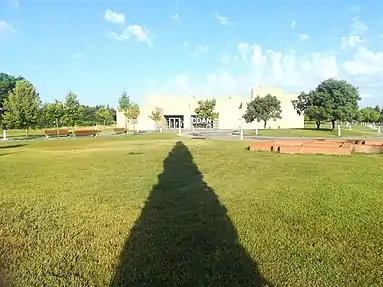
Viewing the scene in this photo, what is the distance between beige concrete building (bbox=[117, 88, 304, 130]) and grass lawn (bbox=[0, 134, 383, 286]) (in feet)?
234

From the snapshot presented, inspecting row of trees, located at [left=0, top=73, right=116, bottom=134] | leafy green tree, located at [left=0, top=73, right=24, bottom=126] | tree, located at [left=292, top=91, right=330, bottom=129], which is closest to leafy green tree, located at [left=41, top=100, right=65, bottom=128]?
row of trees, located at [left=0, top=73, right=116, bottom=134]

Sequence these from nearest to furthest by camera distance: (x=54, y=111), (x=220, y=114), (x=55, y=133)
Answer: (x=55, y=133) < (x=54, y=111) < (x=220, y=114)

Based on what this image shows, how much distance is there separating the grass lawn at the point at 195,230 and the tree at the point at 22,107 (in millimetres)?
35553

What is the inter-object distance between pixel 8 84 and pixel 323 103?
77.5 m

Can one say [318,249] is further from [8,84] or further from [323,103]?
[8,84]

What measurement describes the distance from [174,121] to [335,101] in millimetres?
42601

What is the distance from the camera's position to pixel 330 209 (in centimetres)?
748

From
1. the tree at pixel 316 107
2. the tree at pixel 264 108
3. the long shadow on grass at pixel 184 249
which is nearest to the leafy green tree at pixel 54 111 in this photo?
the tree at pixel 264 108

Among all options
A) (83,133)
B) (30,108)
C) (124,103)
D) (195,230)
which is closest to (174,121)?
(124,103)

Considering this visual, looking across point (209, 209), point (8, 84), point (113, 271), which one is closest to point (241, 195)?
point (209, 209)

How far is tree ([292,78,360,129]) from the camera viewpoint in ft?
182

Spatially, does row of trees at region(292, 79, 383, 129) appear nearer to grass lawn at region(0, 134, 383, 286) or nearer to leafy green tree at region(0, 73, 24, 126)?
grass lawn at region(0, 134, 383, 286)

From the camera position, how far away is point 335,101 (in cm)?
5684

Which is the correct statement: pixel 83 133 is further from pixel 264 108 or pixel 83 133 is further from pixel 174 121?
pixel 174 121
